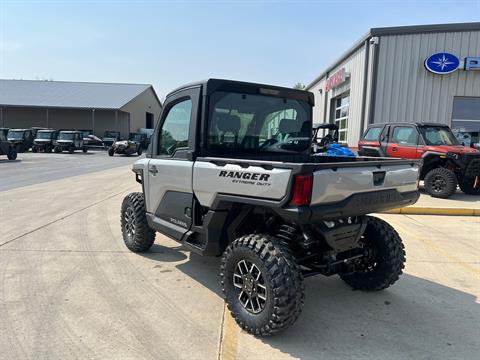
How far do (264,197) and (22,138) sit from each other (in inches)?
1325

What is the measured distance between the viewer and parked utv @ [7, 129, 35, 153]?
3074 centimetres

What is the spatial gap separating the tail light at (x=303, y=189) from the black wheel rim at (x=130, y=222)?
2992 millimetres

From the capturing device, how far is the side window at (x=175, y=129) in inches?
161

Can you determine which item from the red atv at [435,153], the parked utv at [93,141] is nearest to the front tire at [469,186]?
the red atv at [435,153]

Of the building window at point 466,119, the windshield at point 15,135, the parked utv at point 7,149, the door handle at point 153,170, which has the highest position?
the building window at point 466,119

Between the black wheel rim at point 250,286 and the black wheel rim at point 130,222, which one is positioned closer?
the black wheel rim at point 250,286

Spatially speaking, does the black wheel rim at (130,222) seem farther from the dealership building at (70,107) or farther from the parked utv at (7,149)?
the dealership building at (70,107)

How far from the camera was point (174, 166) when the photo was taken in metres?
4.15

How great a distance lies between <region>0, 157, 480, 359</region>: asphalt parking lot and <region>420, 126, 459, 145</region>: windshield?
15.9 feet

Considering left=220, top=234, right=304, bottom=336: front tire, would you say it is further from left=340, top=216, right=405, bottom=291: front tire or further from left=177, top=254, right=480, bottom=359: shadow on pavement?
left=340, top=216, right=405, bottom=291: front tire

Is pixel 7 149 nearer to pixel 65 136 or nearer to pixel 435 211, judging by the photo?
pixel 65 136

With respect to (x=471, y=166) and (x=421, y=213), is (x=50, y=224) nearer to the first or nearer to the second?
(x=421, y=213)

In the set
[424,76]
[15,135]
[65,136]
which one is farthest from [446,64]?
[15,135]

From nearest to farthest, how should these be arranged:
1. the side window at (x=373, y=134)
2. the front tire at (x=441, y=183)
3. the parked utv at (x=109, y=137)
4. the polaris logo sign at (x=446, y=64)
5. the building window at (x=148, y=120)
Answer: the front tire at (x=441, y=183), the side window at (x=373, y=134), the polaris logo sign at (x=446, y=64), the parked utv at (x=109, y=137), the building window at (x=148, y=120)
